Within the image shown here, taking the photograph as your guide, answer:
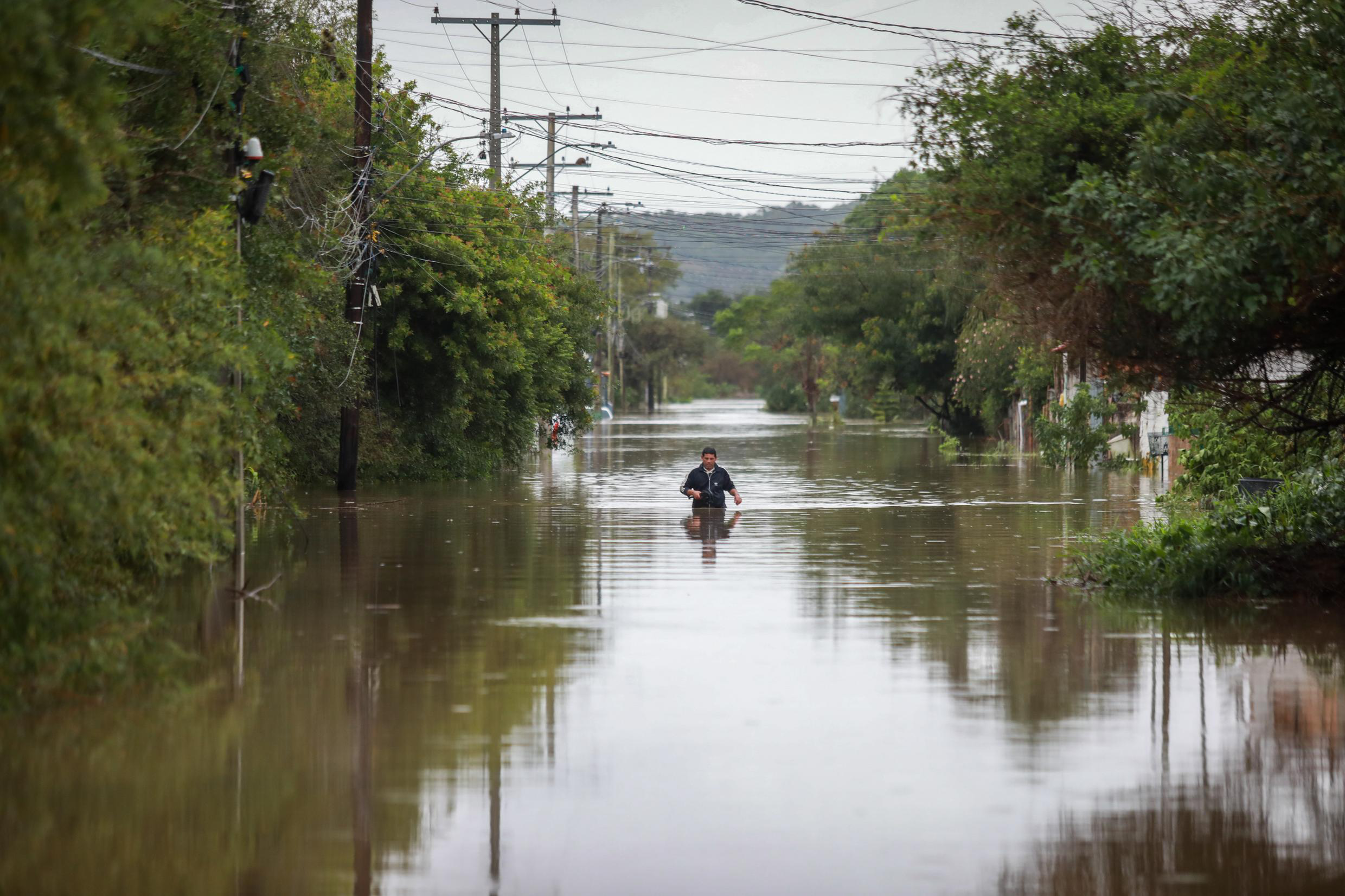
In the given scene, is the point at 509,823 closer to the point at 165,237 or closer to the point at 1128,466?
the point at 165,237

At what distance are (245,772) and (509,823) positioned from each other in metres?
1.63

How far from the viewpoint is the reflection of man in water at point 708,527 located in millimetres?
18672

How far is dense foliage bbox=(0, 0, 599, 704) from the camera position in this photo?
748cm

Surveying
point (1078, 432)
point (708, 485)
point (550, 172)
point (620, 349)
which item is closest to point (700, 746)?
point (708, 485)

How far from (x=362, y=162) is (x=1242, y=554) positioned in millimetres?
17483

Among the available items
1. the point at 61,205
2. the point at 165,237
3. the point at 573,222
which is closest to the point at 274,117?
the point at 165,237

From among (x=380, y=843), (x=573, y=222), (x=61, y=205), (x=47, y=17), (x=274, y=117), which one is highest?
(x=573, y=222)

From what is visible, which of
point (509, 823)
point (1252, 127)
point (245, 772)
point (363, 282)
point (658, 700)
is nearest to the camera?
point (509, 823)

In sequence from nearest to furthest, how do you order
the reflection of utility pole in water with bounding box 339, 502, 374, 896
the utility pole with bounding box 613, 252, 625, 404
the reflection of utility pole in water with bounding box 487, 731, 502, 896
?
the reflection of utility pole in water with bounding box 487, 731, 502, 896
the reflection of utility pole in water with bounding box 339, 502, 374, 896
the utility pole with bounding box 613, 252, 625, 404

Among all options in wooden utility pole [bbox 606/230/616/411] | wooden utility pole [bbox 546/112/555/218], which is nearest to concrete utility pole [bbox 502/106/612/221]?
wooden utility pole [bbox 546/112/555/218]

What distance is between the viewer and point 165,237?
40.2ft

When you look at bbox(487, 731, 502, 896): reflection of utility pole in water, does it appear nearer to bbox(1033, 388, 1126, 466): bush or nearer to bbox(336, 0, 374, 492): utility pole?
bbox(336, 0, 374, 492): utility pole

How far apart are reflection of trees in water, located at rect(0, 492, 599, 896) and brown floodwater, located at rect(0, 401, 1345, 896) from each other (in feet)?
0.08

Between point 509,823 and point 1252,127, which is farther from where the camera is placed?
point 1252,127
